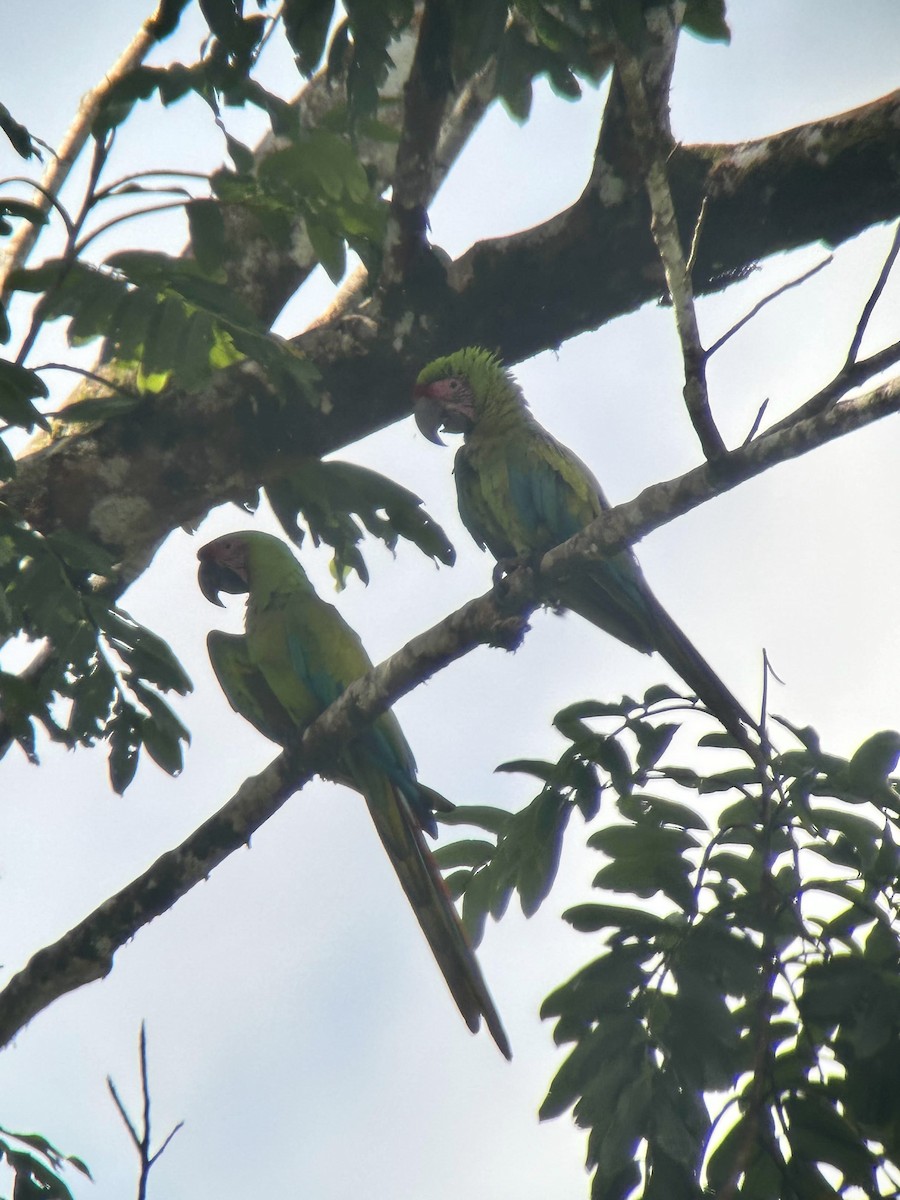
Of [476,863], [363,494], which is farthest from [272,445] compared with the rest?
[476,863]

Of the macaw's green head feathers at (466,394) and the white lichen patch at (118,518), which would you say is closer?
the white lichen patch at (118,518)

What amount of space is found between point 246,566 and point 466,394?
1.00m

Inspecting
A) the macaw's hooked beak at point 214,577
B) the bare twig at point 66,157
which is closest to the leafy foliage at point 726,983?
the macaw's hooked beak at point 214,577

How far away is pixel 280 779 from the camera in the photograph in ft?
9.36

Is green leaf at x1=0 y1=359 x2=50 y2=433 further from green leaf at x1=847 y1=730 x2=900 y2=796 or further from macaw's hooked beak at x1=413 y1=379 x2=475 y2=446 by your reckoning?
green leaf at x1=847 y1=730 x2=900 y2=796

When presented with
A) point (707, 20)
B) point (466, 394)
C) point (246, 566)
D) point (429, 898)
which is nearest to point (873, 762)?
point (429, 898)

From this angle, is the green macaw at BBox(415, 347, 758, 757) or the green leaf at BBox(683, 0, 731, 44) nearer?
the green leaf at BBox(683, 0, 731, 44)

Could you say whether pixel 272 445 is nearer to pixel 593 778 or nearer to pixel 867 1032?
pixel 593 778

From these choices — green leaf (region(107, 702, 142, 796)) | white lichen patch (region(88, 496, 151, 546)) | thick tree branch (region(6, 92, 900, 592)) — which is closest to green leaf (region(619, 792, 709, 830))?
green leaf (region(107, 702, 142, 796))

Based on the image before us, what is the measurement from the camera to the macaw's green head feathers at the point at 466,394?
3.72 m

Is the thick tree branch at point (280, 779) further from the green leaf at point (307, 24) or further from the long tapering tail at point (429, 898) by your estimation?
the green leaf at point (307, 24)

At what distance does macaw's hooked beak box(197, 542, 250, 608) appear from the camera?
4.16m

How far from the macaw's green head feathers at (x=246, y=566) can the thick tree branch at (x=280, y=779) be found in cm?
103

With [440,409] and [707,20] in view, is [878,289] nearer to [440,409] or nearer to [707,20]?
[707,20]
